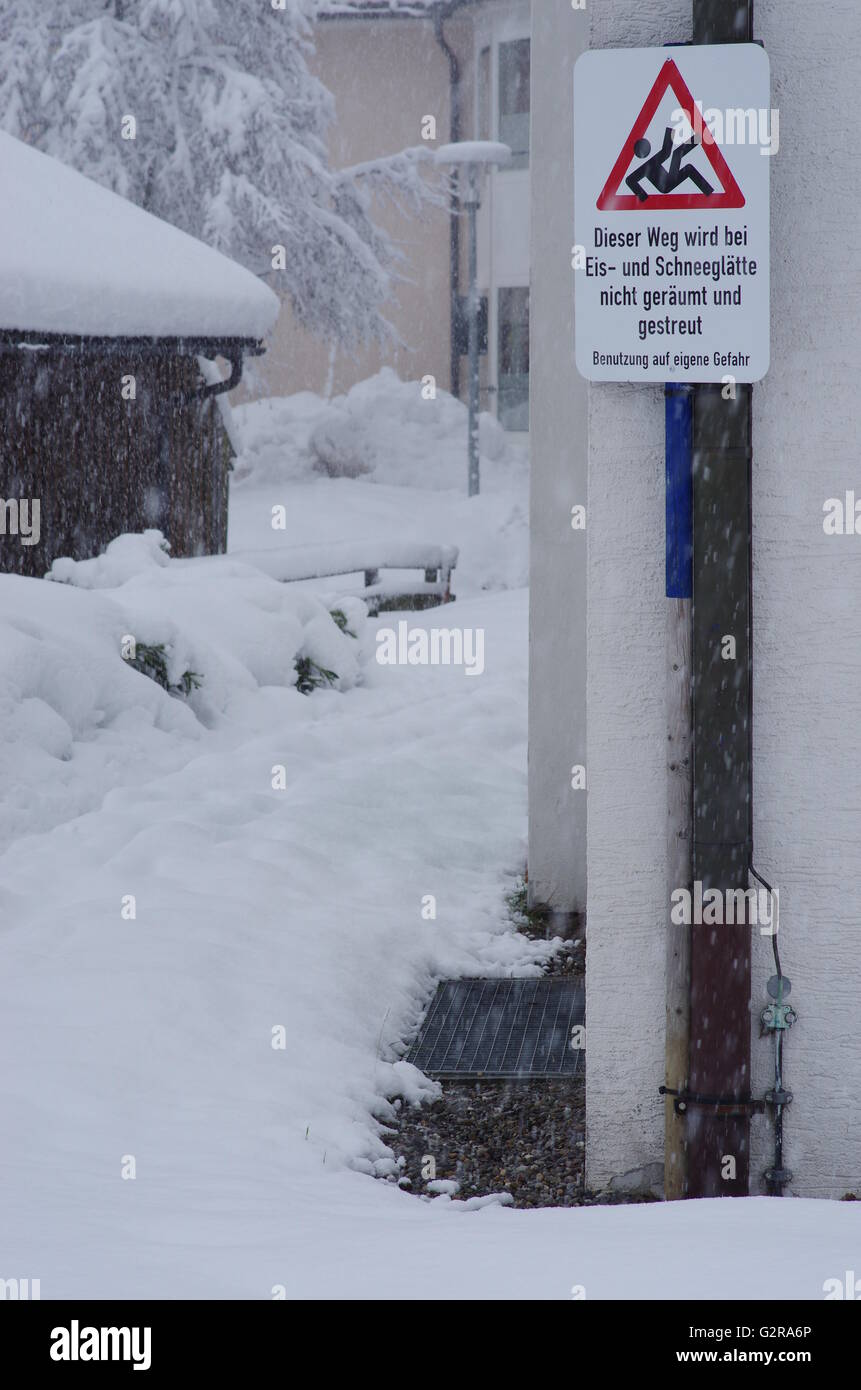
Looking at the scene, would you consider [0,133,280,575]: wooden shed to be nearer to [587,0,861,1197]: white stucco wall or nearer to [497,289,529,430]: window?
[587,0,861,1197]: white stucco wall

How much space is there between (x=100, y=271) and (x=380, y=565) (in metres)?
4.75

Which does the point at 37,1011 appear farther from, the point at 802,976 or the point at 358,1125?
the point at 802,976

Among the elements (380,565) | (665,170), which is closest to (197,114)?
(380,565)

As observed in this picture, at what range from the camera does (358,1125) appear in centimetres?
411

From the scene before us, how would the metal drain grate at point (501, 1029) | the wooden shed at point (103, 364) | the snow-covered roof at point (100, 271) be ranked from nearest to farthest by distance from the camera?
the metal drain grate at point (501, 1029), the snow-covered roof at point (100, 271), the wooden shed at point (103, 364)

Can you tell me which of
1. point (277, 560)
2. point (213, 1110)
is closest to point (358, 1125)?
point (213, 1110)

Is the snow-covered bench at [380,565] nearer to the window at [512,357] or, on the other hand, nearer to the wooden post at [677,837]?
the window at [512,357]

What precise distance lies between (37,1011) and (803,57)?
3185 millimetres

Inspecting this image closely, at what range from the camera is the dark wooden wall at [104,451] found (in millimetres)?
12297

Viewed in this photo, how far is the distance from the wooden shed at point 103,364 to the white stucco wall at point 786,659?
8.40 meters

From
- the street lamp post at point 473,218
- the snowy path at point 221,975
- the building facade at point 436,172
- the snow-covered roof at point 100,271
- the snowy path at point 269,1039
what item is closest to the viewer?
the snowy path at point 269,1039

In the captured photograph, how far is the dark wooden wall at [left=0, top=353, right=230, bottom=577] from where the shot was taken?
484 inches

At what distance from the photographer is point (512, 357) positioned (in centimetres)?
2450

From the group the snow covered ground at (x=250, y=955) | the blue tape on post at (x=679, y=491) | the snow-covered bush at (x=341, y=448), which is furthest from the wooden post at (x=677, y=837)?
the snow-covered bush at (x=341, y=448)
